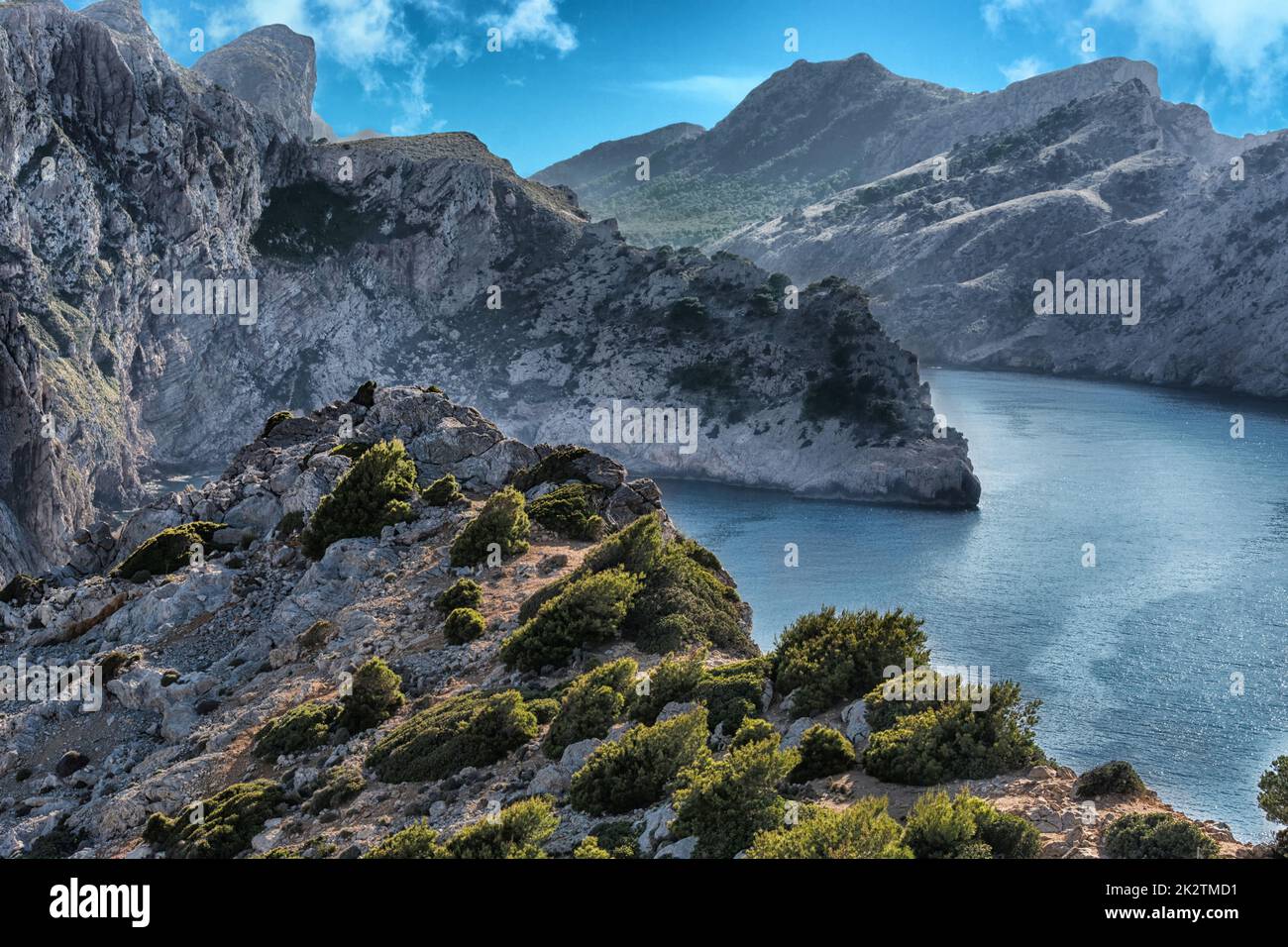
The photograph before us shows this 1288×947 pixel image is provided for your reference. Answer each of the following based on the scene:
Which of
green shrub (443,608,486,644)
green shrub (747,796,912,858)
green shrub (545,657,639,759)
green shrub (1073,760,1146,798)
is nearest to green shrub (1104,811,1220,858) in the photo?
green shrub (1073,760,1146,798)

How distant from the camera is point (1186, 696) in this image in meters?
62.8

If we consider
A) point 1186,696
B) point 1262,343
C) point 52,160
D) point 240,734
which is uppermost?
point 52,160

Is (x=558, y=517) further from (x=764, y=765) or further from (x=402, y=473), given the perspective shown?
(x=764, y=765)

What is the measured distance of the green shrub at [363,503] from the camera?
36.2 m

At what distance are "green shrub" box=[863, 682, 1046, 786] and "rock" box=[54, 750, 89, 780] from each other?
21386 millimetres

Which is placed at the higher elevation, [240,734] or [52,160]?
[52,160]

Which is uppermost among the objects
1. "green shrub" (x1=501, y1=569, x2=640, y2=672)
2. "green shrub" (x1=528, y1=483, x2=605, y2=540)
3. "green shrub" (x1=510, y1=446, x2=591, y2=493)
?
"green shrub" (x1=510, y1=446, x2=591, y2=493)

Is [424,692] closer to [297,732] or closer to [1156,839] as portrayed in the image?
[297,732]

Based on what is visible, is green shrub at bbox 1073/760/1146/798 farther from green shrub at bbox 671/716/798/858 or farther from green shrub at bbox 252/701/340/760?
green shrub at bbox 252/701/340/760

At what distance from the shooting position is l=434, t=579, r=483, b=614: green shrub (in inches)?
1228

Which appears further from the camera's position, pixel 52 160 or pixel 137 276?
pixel 137 276
